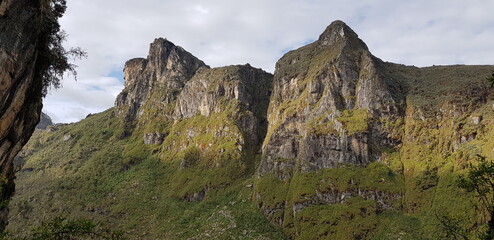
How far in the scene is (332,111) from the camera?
124m

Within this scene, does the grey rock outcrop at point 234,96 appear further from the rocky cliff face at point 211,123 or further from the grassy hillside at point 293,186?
the grassy hillside at point 293,186

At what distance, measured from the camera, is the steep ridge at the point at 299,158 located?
95.8 meters

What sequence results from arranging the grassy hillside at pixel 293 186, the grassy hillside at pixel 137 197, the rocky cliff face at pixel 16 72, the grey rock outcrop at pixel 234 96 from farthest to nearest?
the grey rock outcrop at pixel 234 96
the grassy hillside at pixel 137 197
the grassy hillside at pixel 293 186
the rocky cliff face at pixel 16 72

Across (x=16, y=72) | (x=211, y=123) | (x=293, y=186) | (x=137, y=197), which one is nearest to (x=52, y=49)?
(x=16, y=72)

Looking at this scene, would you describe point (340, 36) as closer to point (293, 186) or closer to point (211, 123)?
point (211, 123)

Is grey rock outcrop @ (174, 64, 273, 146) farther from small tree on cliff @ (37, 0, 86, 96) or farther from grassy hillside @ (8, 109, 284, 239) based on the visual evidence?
small tree on cliff @ (37, 0, 86, 96)

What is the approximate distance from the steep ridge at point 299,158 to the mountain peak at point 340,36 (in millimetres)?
688

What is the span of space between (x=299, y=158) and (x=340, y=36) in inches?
2320

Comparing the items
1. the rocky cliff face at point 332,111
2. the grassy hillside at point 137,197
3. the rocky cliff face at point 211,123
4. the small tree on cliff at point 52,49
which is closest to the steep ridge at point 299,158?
the rocky cliff face at point 332,111

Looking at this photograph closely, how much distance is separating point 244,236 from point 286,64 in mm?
92712

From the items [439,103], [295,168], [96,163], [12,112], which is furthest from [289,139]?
[12,112]

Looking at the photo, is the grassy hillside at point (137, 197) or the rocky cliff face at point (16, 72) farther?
the grassy hillside at point (137, 197)

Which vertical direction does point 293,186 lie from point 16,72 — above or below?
below

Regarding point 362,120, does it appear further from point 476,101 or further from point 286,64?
point 286,64
